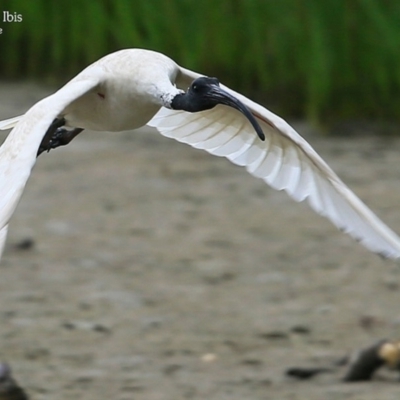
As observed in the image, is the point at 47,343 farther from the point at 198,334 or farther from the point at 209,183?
the point at 209,183

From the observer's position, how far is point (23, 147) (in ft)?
10.2

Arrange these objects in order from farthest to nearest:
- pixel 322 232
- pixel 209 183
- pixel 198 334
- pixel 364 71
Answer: pixel 364 71
pixel 209 183
pixel 322 232
pixel 198 334

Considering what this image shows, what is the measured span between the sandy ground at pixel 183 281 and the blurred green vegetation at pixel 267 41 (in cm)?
53

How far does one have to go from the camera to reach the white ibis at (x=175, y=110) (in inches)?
132

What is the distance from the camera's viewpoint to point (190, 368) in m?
4.85

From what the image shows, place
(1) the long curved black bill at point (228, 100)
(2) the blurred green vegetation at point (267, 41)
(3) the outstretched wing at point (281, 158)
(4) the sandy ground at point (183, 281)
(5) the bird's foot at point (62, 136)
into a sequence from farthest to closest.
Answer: (2) the blurred green vegetation at point (267, 41) → (4) the sandy ground at point (183, 281) → (5) the bird's foot at point (62, 136) → (3) the outstretched wing at point (281, 158) → (1) the long curved black bill at point (228, 100)

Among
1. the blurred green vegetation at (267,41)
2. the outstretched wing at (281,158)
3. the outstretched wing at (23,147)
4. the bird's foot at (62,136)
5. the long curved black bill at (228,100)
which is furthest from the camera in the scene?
the blurred green vegetation at (267,41)

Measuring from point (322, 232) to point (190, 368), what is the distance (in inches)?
83.8

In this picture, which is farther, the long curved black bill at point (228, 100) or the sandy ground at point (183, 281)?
the sandy ground at point (183, 281)

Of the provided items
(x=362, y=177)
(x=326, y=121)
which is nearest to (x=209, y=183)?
(x=362, y=177)

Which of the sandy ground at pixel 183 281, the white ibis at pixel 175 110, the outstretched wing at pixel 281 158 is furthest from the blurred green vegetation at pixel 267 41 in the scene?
the white ibis at pixel 175 110

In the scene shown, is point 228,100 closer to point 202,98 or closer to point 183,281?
point 202,98

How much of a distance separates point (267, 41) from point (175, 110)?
4.70m

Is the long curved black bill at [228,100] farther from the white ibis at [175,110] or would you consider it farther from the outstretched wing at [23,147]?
the outstretched wing at [23,147]
